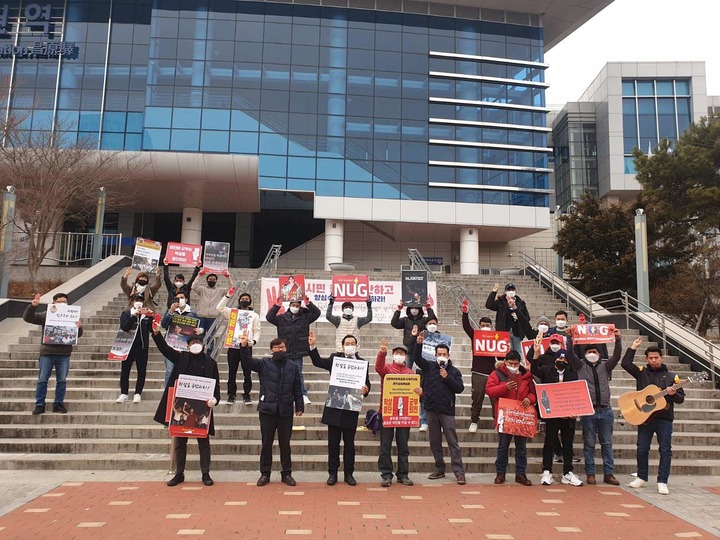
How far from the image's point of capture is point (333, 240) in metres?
30.8

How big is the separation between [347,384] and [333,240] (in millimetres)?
24116

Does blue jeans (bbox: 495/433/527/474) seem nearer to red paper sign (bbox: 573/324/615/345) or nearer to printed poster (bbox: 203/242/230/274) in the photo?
red paper sign (bbox: 573/324/615/345)

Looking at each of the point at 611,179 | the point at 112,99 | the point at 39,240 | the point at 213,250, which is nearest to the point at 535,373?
the point at 213,250


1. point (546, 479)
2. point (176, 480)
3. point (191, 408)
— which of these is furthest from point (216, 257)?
point (546, 479)

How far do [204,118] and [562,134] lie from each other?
101 feet

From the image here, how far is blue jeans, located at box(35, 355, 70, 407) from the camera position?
27.6 feet

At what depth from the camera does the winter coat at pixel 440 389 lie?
7129 millimetres

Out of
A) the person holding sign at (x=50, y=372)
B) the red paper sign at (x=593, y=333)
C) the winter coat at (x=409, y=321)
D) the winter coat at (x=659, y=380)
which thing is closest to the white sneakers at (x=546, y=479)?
the winter coat at (x=659, y=380)

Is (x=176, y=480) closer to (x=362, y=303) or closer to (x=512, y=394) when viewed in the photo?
(x=512, y=394)

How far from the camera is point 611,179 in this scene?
39594mm

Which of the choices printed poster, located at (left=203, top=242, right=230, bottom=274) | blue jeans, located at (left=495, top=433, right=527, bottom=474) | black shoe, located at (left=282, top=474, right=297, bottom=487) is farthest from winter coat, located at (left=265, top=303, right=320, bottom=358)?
printed poster, located at (left=203, top=242, right=230, bottom=274)

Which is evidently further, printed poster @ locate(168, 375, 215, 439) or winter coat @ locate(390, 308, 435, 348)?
winter coat @ locate(390, 308, 435, 348)

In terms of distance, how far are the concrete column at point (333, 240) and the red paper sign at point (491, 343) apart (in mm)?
22361

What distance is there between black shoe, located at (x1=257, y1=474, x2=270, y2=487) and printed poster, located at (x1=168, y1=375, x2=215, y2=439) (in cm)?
91
